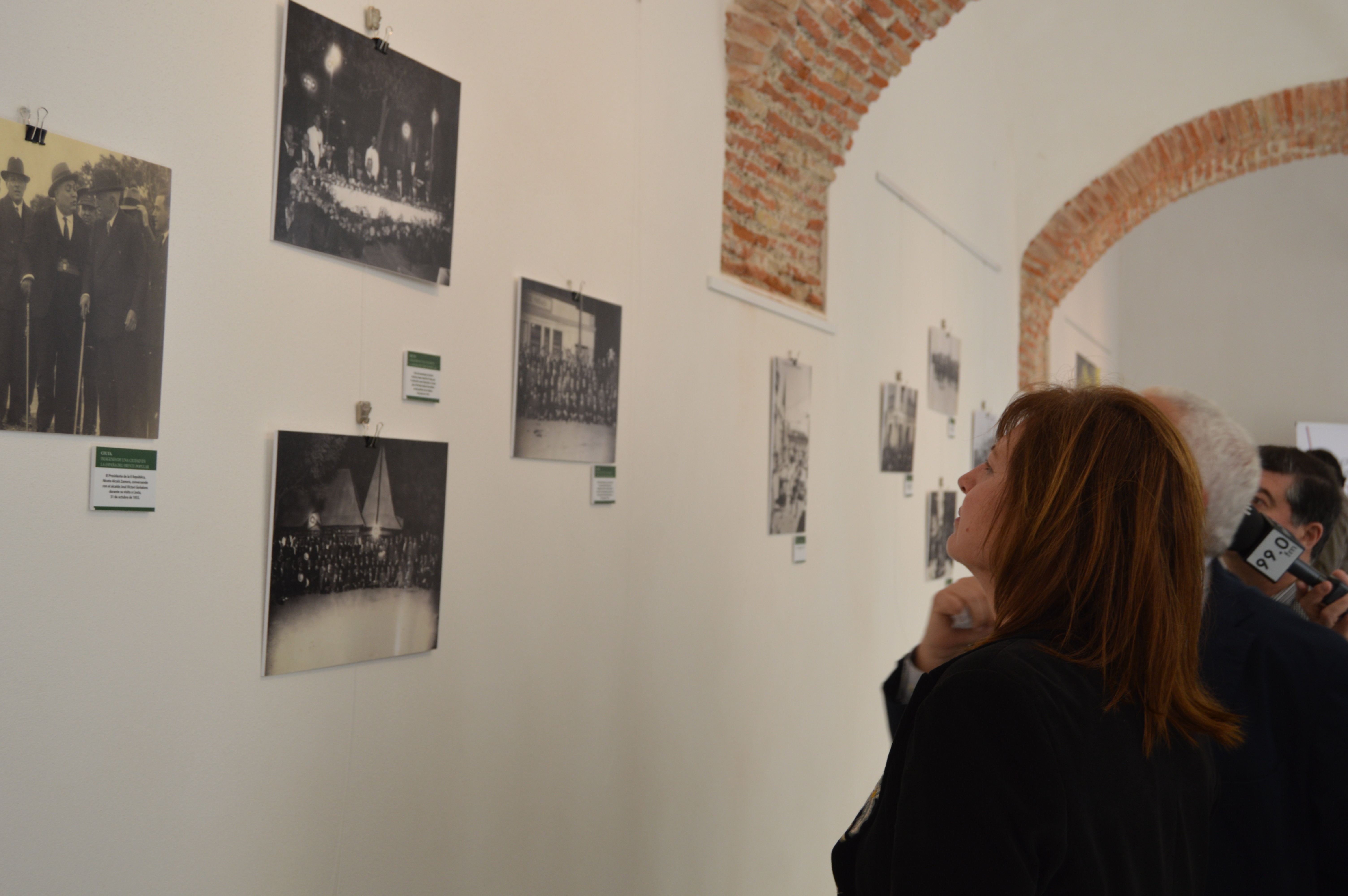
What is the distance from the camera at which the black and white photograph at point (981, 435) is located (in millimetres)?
7355

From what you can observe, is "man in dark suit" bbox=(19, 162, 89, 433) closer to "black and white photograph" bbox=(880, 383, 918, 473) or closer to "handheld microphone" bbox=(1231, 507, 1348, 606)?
"handheld microphone" bbox=(1231, 507, 1348, 606)

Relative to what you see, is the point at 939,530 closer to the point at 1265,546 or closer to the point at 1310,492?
the point at 1310,492

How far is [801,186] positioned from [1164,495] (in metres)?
3.49

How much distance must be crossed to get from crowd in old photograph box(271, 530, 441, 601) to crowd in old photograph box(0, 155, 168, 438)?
1.47ft

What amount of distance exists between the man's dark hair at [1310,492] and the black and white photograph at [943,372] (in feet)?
10.2

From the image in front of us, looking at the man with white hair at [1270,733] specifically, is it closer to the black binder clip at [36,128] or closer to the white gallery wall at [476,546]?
A: the white gallery wall at [476,546]

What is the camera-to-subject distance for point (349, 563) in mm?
2482

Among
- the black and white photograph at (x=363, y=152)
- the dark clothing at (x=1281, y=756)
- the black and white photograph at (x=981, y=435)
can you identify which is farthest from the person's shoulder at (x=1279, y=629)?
the black and white photograph at (x=981, y=435)

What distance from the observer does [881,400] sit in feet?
18.7

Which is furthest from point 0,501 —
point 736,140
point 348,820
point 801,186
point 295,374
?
point 801,186

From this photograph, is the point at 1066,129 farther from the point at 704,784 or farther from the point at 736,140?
the point at 704,784

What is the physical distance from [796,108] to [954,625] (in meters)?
3.09

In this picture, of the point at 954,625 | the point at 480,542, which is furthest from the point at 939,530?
the point at 954,625

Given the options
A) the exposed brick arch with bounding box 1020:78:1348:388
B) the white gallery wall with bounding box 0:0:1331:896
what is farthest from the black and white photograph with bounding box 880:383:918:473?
the exposed brick arch with bounding box 1020:78:1348:388
